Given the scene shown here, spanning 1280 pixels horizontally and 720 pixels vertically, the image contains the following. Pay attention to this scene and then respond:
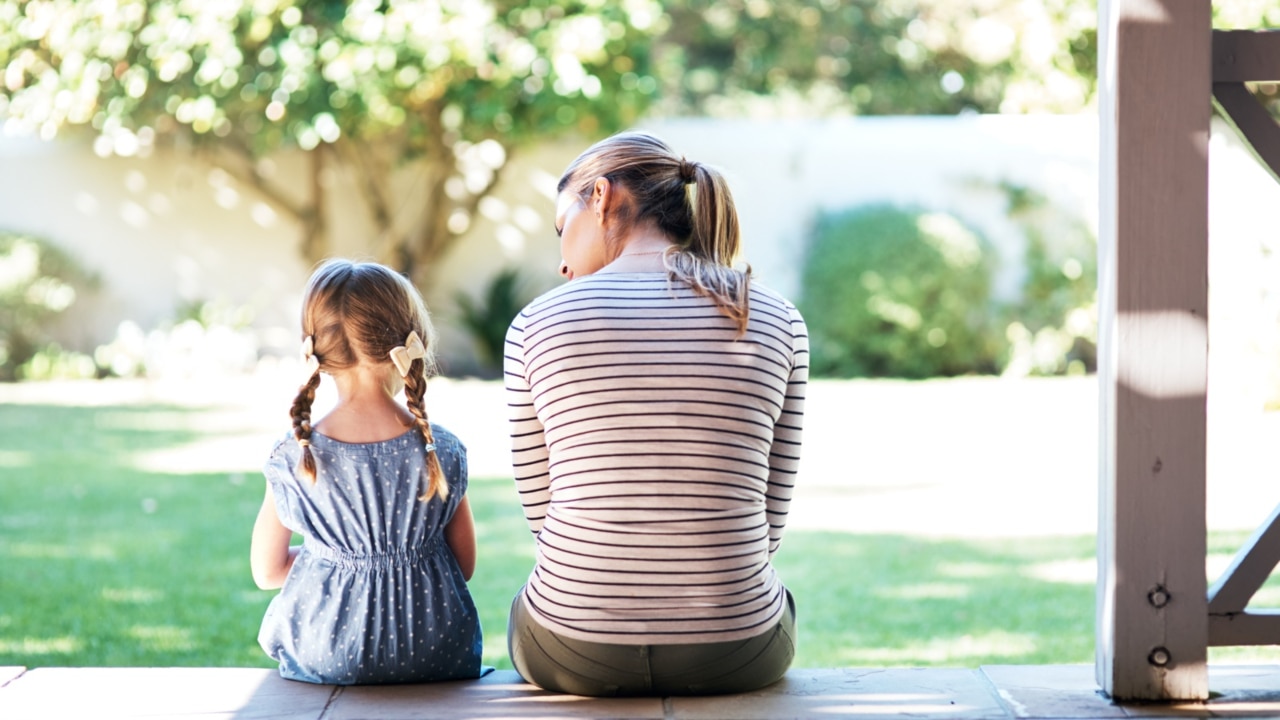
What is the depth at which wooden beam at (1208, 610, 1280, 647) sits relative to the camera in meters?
2.47

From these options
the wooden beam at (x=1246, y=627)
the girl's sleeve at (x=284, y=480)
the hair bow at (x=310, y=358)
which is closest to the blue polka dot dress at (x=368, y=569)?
the girl's sleeve at (x=284, y=480)

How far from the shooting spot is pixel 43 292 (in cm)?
1153

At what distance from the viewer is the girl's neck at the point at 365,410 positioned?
104 inches

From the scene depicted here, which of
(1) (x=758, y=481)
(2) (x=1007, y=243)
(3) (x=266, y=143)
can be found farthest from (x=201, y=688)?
(2) (x=1007, y=243)

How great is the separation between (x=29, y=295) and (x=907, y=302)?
7.28 meters

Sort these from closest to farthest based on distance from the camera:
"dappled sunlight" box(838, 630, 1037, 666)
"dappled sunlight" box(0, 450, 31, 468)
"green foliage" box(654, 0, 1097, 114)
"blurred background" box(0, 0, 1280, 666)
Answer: "dappled sunlight" box(838, 630, 1037, 666)
"dappled sunlight" box(0, 450, 31, 468)
"blurred background" box(0, 0, 1280, 666)
"green foliage" box(654, 0, 1097, 114)

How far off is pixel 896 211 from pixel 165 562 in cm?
807

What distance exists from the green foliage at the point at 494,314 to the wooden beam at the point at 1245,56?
995 cm

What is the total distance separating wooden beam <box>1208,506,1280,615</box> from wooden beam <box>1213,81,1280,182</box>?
0.64 metres

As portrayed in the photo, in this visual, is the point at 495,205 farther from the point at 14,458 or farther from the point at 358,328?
the point at 358,328

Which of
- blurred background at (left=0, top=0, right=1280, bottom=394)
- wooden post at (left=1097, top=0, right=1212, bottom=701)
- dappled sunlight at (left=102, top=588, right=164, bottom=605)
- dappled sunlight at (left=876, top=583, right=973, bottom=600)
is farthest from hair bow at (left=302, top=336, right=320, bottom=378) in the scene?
blurred background at (left=0, top=0, right=1280, bottom=394)

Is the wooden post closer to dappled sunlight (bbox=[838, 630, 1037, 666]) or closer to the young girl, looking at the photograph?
the young girl

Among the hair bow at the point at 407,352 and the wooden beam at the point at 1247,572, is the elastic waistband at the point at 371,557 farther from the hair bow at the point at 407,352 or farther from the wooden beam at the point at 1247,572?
the wooden beam at the point at 1247,572

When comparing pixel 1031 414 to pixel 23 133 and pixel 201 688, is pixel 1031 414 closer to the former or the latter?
pixel 201 688
